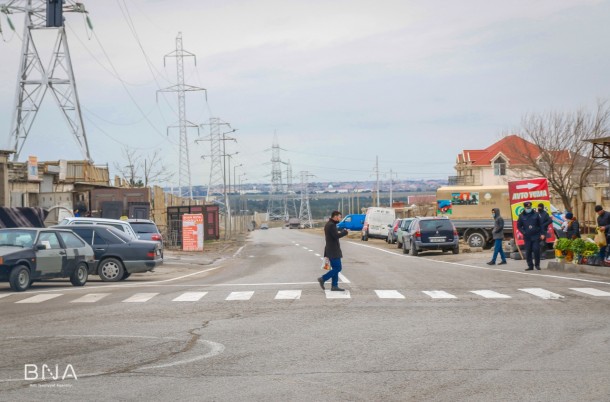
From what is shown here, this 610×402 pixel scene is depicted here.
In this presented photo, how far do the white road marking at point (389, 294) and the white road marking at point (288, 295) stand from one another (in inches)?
67.9

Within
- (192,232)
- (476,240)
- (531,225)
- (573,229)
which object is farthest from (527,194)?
(192,232)

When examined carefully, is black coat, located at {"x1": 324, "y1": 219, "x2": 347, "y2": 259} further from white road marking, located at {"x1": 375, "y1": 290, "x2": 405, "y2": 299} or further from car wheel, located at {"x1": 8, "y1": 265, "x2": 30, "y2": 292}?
car wheel, located at {"x1": 8, "y1": 265, "x2": 30, "y2": 292}

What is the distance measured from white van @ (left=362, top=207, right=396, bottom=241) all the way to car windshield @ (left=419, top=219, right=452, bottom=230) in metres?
24.4

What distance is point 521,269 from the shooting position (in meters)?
27.5

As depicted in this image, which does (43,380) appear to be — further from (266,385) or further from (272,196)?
(272,196)

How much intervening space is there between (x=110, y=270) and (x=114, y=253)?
526 mm

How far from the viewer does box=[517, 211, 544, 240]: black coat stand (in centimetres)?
2606

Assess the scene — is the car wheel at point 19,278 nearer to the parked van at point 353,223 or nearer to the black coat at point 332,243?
the black coat at point 332,243

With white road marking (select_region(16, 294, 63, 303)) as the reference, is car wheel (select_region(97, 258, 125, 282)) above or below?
above

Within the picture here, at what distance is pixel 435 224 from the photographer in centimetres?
3838

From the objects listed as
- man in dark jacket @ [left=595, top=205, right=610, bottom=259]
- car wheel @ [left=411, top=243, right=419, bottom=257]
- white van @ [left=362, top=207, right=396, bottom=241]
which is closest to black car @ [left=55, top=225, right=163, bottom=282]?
man in dark jacket @ [left=595, top=205, right=610, bottom=259]

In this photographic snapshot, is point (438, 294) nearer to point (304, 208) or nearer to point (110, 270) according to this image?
point (110, 270)

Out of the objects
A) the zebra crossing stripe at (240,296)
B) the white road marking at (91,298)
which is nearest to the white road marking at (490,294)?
the zebra crossing stripe at (240,296)

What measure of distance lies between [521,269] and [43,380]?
2041cm
